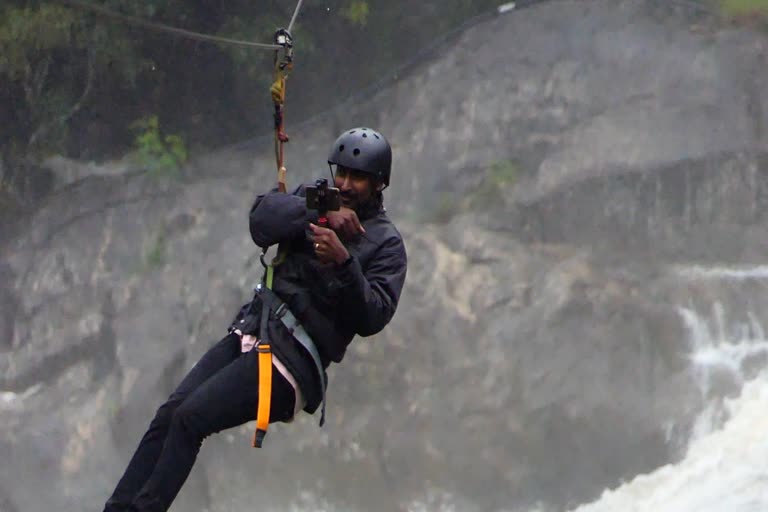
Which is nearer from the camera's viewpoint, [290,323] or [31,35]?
[290,323]

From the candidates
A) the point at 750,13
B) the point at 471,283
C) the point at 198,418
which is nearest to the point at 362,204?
the point at 198,418

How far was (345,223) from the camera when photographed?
10.1 ft

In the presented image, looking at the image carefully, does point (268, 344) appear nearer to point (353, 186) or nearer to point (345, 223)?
point (345, 223)

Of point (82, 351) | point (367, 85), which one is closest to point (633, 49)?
point (367, 85)

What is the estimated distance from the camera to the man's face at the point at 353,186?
323cm

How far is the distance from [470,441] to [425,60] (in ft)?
9.60

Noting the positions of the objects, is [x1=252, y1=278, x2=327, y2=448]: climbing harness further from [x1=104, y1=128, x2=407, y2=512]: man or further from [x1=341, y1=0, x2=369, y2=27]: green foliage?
[x1=341, y1=0, x2=369, y2=27]: green foliage

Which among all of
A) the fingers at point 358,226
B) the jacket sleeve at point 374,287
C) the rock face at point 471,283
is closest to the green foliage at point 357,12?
the rock face at point 471,283

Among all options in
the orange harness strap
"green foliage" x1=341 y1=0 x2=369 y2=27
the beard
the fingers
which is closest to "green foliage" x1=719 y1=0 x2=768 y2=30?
"green foliage" x1=341 y1=0 x2=369 y2=27

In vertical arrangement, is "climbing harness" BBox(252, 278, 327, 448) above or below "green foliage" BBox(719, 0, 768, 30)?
below

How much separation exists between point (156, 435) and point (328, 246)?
760mm

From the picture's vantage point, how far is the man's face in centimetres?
323

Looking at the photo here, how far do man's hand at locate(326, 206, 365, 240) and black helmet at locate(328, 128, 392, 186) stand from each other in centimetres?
16

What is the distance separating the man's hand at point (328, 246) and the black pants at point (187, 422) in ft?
1.27
